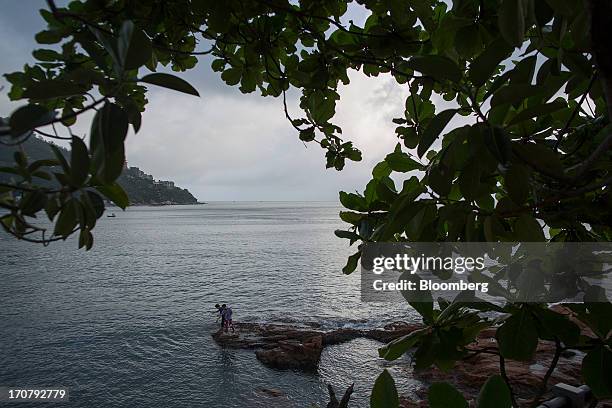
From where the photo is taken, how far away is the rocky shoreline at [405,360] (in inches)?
526

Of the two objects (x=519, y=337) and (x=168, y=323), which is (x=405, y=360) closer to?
(x=168, y=323)

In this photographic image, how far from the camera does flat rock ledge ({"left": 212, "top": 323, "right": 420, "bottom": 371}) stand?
56.9ft

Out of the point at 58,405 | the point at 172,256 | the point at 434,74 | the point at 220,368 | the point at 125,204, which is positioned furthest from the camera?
the point at 172,256

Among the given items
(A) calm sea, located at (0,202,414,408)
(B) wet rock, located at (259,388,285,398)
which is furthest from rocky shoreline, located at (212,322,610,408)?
(B) wet rock, located at (259,388,285,398)

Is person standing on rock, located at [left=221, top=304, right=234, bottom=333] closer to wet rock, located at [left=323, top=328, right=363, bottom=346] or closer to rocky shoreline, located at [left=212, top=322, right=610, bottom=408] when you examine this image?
rocky shoreline, located at [left=212, top=322, right=610, bottom=408]

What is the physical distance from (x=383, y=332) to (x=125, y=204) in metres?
21.6

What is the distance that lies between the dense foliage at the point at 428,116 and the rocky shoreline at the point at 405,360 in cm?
1196

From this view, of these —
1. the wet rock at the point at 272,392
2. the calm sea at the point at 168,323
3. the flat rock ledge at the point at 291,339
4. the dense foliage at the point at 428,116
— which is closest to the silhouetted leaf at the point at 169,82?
the dense foliage at the point at 428,116

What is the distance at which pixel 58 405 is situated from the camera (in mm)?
14242

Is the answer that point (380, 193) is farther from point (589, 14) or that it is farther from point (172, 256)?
point (172, 256)

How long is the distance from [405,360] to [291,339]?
20.2 feet

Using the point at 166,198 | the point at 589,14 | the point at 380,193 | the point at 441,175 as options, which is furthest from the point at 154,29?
the point at 166,198

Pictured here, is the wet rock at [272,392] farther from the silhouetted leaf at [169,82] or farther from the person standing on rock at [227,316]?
the silhouetted leaf at [169,82]

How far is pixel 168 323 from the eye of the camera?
72.0 feet
